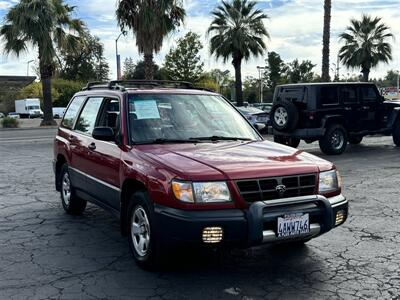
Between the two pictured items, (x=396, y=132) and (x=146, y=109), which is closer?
(x=146, y=109)

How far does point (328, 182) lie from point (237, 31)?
27.4 m

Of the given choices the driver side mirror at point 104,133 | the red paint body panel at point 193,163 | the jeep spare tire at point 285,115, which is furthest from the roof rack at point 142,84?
the jeep spare tire at point 285,115

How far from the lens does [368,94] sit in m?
14.0

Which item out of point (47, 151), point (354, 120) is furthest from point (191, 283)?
point (47, 151)

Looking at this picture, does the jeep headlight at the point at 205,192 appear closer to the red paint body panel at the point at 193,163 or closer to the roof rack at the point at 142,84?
the red paint body panel at the point at 193,163

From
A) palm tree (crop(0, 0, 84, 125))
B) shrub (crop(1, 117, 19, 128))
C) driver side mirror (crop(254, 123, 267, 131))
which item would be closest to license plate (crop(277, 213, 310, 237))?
driver side mirror (crop(254, 123, 267, 131))

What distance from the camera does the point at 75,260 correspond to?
4.92m

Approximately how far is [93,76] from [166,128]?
93.6m

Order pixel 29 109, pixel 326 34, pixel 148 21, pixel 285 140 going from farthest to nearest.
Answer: pixel 29 109 → pixel 326 34 → pixel 148 21 → pixel 285 140

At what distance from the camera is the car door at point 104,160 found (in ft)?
16.9

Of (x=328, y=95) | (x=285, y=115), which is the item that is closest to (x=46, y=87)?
(x=285, y=115)

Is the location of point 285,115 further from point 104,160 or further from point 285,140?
point 104,160

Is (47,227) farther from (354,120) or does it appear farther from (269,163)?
(354,120)

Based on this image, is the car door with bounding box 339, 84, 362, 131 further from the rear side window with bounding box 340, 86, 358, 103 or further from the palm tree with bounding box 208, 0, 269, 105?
the palm tree with bounding box 208, 0, 269, 105
